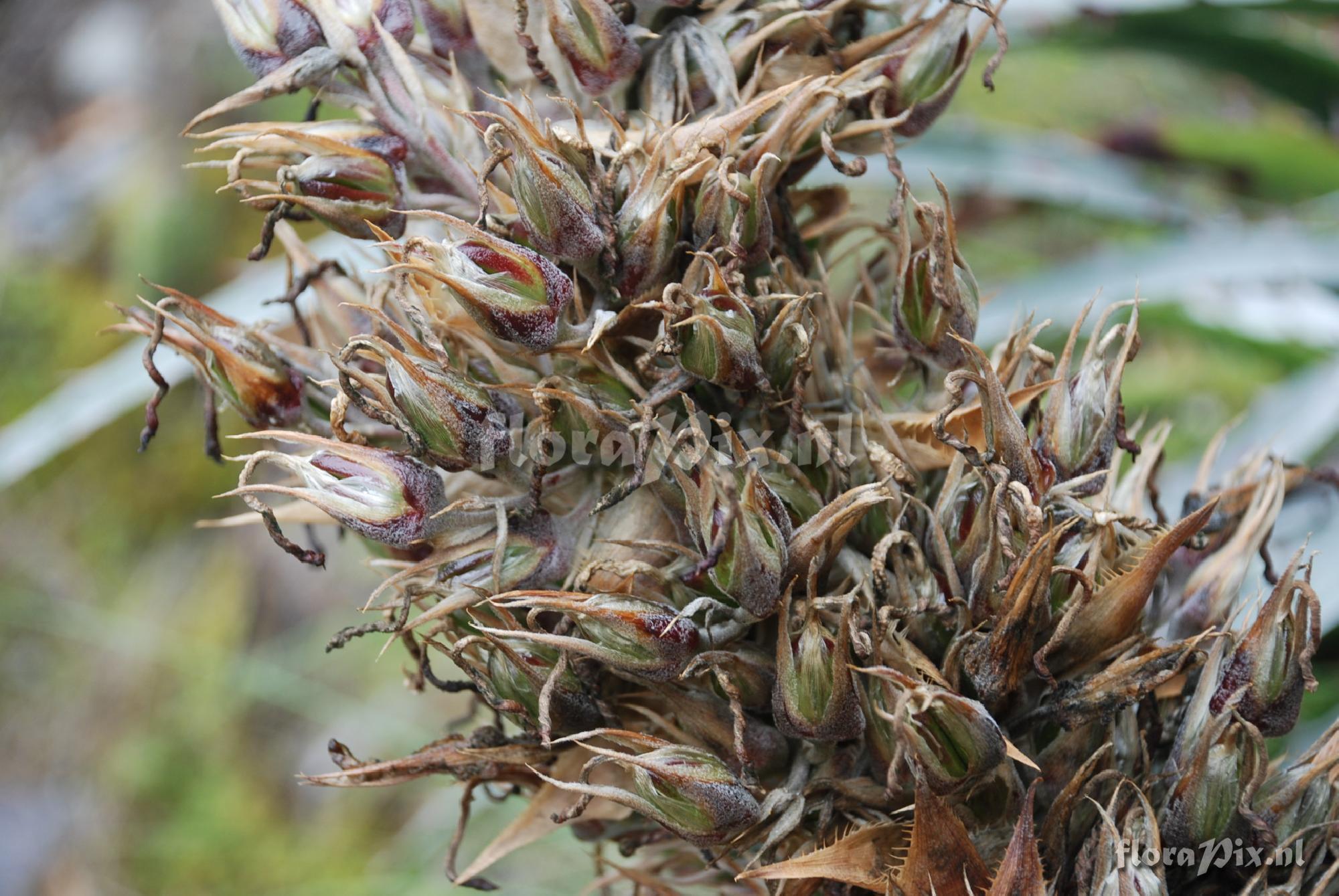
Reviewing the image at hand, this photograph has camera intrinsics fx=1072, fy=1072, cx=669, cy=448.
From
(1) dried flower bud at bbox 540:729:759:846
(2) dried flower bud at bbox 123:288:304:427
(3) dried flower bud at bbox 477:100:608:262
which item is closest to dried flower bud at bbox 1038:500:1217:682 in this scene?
(1) dried flower bud at bbox 540:729:759:846

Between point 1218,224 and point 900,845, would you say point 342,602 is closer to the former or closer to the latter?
point 1218,224

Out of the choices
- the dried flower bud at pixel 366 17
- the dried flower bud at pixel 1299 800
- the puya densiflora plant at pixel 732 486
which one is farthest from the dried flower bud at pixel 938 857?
the dried flower bud at pixel 366 17

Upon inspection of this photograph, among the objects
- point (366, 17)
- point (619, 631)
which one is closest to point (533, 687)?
point (619, 631)

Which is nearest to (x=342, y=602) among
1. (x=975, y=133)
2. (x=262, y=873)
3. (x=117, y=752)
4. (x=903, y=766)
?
(x=117, y=752)

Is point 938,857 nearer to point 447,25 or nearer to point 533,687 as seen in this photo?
point 533,687

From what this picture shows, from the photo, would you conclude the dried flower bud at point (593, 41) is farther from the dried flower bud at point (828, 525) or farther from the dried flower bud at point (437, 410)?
the dried flower bud at point (828, 525)

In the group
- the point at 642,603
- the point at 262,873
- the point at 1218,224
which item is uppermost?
the point at 642,603

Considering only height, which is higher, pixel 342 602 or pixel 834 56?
pixel 834 56

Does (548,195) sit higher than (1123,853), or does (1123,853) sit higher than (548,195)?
(548,195)
